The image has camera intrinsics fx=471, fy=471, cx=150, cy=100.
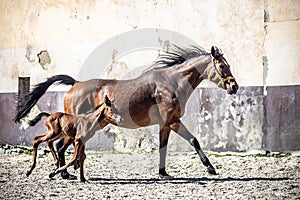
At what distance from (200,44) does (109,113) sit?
3805 millimetres

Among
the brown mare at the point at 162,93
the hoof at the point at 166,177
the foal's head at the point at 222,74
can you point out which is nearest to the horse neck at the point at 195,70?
the brown mare at the point at 162,93

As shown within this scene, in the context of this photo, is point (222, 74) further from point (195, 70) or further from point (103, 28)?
point (103, 28)

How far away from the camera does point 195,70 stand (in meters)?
7.95

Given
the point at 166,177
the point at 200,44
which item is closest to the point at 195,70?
the point at 166,177

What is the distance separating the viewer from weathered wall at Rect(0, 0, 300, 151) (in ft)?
31.6

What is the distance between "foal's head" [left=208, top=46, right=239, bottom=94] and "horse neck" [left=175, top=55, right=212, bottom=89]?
126 millimetres

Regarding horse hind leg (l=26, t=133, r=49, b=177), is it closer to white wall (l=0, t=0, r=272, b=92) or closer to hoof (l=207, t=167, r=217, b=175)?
hoof (l=207, t=167, r=217, b=175)

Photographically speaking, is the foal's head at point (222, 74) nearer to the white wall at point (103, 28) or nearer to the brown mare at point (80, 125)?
the brown mare at point (80, 125)

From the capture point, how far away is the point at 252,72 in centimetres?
990

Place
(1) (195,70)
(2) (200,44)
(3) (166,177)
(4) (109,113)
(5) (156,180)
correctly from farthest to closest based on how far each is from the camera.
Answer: (2) (200,44)
(1) (195,70)
(3) (166,177)
(5) (156,180)
(4) (109,113)

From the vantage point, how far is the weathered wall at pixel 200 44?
964 cm

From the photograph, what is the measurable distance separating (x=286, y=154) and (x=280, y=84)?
1.42 metres

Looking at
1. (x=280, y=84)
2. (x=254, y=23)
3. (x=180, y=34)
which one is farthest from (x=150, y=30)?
(x=280, y=84)

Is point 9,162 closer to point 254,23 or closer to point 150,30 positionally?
point 150,30
